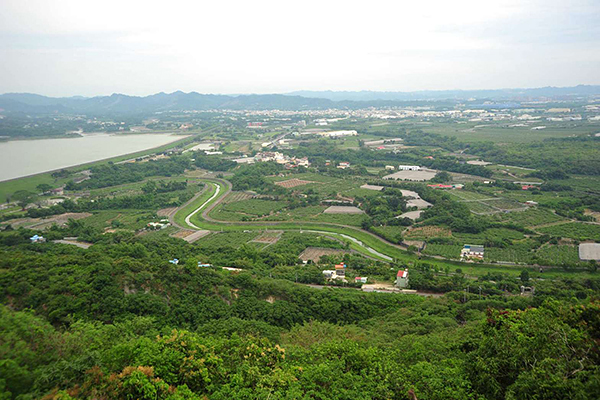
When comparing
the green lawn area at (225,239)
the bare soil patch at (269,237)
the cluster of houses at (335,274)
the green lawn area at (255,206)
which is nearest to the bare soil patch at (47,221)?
the green lawn area at (255,206)

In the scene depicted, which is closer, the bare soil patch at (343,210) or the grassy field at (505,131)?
the bare soil patch at (343,210)

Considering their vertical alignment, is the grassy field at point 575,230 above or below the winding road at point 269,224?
above

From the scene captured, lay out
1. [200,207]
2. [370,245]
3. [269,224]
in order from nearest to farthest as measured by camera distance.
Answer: [370,245] < [269,224] < [200,207]

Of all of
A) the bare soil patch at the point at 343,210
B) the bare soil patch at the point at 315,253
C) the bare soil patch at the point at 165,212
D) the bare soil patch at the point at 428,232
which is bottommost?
the bare soil patch at the point at 315,253

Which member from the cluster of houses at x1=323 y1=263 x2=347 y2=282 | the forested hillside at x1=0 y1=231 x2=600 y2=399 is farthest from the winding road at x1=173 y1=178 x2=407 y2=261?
the forested hillside at x1=0 y1=231 x2=600 y2=399

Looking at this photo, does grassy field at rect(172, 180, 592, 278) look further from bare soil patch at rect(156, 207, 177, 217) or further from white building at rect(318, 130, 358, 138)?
white building at rect(318, 130, 358, 138)

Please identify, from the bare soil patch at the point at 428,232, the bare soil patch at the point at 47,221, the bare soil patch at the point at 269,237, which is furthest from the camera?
the bare soil patch at the point at 47,221

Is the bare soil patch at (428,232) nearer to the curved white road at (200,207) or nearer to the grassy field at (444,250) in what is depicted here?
the grassy field at (444,250)

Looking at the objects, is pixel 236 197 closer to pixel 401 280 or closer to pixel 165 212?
pixel 165 212

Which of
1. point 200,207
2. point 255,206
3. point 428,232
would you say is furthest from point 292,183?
point 428,232

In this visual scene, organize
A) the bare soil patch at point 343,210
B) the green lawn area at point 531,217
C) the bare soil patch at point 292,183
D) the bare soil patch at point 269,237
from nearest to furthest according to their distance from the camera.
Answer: the bare soil patch at point 269,237
the green lawn area at point 531,217
the bare soil patch at point 343,210
the bare soil patch at point 292,183
